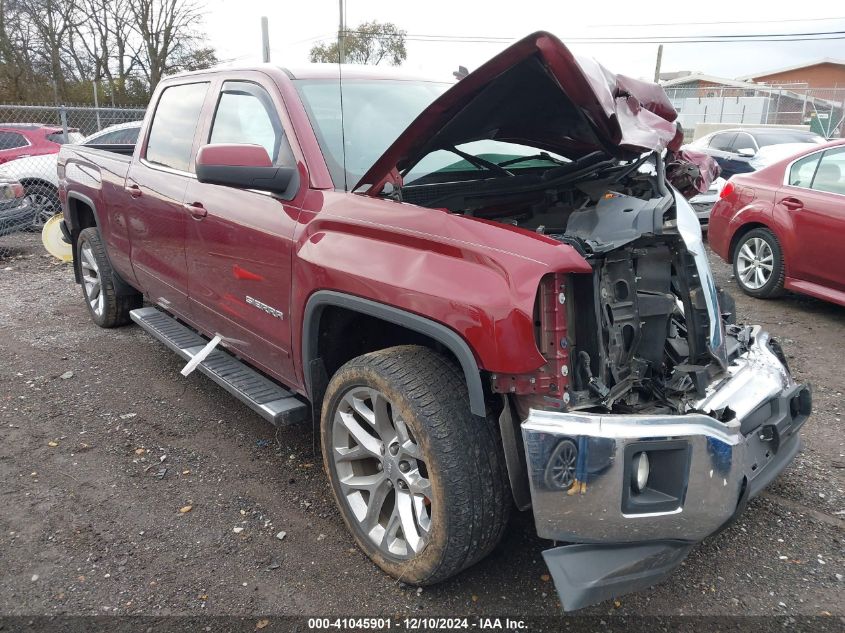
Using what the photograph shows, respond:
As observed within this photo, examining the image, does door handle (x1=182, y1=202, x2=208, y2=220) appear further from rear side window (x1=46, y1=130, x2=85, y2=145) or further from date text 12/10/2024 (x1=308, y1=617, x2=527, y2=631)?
rear side window (x1=46, y1=130, x2=85, y2=145)

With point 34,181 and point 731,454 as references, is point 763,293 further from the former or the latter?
point 34,181

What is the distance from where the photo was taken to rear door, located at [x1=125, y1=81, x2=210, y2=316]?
12.4ft

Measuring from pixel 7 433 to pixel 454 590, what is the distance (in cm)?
287

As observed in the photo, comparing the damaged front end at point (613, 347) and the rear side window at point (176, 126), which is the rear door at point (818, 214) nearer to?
the damaged front end at point (613, 347)

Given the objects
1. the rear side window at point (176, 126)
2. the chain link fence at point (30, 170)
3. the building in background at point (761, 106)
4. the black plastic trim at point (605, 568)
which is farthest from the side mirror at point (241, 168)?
the building in background at point (761, 106)

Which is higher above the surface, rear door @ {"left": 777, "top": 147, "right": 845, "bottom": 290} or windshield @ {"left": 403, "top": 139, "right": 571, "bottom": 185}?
windshield @ {"left": 403, "top": 139, "right": 571, "bottom": 185}

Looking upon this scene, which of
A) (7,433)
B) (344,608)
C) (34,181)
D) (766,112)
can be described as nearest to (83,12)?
(34,181)

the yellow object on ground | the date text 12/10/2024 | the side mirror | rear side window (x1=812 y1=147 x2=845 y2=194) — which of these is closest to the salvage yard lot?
the date text 12/10/2024

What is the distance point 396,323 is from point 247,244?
1.08 metres

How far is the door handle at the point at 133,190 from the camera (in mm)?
4227

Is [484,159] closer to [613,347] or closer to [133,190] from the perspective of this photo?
[613,347]

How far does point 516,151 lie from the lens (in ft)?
11.2

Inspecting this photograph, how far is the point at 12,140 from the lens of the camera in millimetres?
11375

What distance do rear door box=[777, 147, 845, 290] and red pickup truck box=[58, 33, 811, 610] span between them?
9.90ft
